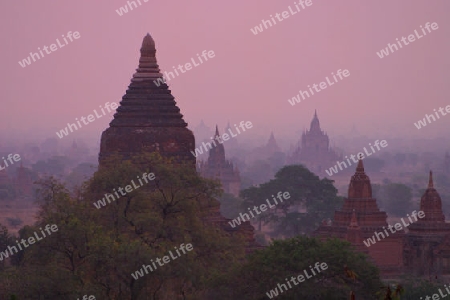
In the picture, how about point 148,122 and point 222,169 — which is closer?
point 148,122

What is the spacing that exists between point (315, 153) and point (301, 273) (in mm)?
128800

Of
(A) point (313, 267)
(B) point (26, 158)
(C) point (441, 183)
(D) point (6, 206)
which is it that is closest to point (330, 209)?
(D) point (6, 206)

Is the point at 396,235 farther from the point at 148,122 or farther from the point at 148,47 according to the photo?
the point at 148,47

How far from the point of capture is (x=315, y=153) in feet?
540

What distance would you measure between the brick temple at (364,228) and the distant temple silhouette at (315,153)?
102 m

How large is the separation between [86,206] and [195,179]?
2.96m

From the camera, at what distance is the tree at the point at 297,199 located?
71.3m

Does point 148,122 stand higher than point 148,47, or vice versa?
point 148,47

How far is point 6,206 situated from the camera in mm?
95438

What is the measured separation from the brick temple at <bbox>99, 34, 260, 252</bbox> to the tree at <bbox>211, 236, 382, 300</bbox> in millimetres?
11018

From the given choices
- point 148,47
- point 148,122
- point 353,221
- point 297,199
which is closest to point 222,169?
point 297,199

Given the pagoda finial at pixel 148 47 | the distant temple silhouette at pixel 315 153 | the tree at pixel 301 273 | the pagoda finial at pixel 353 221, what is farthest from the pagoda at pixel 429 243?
the distant temple silhouette at pixel 315 153

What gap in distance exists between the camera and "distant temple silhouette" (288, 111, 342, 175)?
530 feet

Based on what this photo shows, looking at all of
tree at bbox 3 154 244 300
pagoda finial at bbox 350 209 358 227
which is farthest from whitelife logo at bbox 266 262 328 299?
pagoda finial at bbox 350 209 358 227
